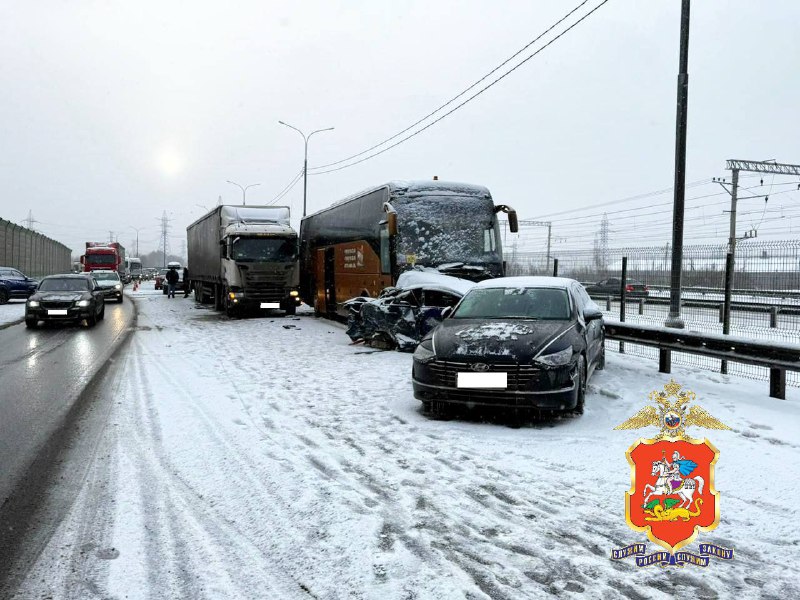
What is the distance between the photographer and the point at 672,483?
334 cm

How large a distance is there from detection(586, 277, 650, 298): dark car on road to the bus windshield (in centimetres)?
644

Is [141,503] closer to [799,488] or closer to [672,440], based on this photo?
[672,440]

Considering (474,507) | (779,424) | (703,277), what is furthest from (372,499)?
(703,277)

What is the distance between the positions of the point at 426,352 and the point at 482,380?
759 millimetres

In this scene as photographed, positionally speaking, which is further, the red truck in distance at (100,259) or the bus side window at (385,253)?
the red truck in distance at (100,259)

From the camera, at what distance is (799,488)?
174 inches

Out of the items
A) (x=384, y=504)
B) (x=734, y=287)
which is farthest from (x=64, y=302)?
(x=734, y=287)

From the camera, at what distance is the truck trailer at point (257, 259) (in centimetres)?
2012

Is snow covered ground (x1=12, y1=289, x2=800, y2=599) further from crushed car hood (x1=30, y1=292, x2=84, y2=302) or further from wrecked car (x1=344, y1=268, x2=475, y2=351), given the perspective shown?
crushed car hood (x1=30, y1=292, x2=84, y2=302)

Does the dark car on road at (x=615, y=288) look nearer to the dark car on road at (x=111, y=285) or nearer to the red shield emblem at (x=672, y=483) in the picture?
Result: the red shield emblem at (x=672, y=483)

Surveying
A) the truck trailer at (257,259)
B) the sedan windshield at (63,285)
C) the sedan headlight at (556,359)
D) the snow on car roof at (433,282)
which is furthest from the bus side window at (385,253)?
the sedan windshield at (63,285)

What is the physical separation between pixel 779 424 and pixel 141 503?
231 inches

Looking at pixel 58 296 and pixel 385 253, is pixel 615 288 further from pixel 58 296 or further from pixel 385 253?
pixel 58 296

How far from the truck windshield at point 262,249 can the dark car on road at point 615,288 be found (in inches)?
386
